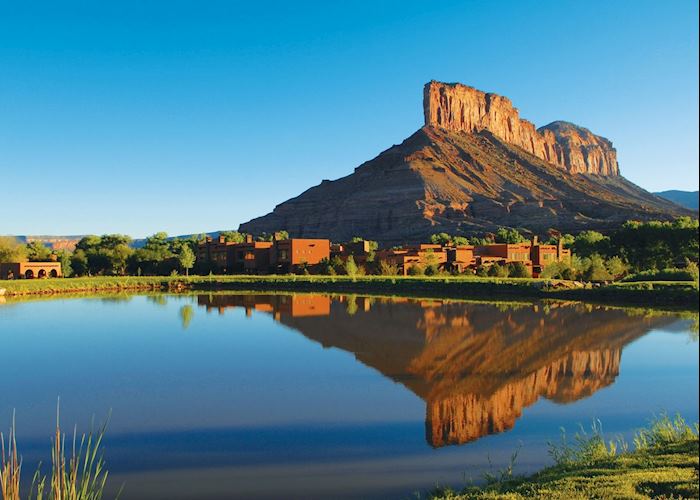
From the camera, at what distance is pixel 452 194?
4496 inches

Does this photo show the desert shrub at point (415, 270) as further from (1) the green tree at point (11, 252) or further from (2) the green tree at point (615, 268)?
(1) the green tree at point (11, 252)

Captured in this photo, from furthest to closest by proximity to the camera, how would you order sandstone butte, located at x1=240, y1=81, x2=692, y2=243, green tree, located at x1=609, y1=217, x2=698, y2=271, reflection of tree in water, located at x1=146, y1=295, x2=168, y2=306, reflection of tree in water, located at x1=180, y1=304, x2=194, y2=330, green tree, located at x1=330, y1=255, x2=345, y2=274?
sandstone butte, located at x1=240, y1=81, x2=692, y2=243 < green tree, located at x1=330, y1=255, x2=345, y2=274 < green tree, located at x1=609, y1=217, x2=698, y2=271 < reflection of tree in water, located at x1=146, y1=295, x2=168, y2=306 < reflection of tree in water, located at x1=180, y1=304, x2=194, y2=330

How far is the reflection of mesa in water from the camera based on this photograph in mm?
12719

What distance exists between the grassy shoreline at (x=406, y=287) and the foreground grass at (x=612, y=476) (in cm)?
2631

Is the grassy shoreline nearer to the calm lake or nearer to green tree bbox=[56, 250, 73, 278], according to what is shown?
the calm lake

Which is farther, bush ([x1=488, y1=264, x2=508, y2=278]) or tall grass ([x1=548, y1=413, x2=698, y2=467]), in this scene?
bush ([x1=488, y1=264, x2=508, y2=278])

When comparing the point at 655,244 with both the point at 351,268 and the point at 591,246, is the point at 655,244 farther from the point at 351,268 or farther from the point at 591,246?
the point at 351,268

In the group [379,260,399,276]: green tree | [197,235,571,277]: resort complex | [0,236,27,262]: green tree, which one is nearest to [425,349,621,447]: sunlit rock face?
[197,235,571,277]: resort complex

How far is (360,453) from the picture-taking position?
973 centimetres

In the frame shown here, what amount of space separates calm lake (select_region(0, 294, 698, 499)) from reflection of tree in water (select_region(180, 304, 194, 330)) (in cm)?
50

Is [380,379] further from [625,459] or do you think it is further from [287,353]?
[625,459]

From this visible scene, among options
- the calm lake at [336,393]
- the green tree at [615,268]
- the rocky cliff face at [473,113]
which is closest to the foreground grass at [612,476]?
the calm lake at [336,393]

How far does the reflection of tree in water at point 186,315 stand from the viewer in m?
29.4

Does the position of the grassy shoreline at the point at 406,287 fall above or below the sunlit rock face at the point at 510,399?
above
